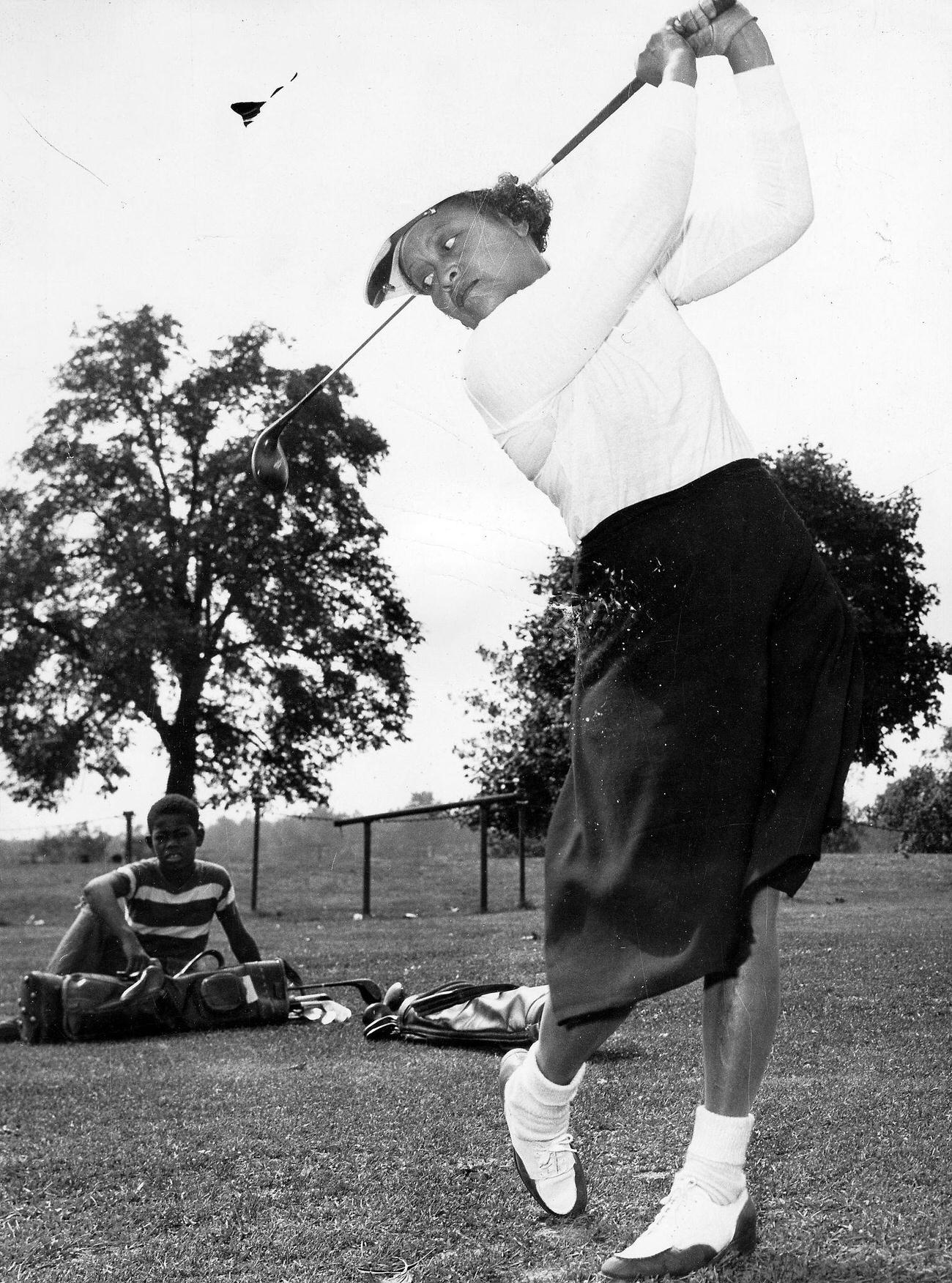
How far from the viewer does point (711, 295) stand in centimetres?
188

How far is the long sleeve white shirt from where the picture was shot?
1.51 m

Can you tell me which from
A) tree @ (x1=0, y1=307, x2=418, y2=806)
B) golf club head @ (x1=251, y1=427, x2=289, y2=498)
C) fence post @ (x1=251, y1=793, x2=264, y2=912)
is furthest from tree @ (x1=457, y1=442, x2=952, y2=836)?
fence post @ (x1=251, y1=793, x2=264, y2=912)

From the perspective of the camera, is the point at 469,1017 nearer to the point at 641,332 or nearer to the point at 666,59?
the point at 641,332

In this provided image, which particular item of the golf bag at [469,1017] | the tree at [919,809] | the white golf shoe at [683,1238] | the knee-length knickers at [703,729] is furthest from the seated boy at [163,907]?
the tree at [919,809]

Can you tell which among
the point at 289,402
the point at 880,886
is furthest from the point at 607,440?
the point at 880,886

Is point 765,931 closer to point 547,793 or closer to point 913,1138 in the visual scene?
point 913,1138

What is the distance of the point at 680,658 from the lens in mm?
1639

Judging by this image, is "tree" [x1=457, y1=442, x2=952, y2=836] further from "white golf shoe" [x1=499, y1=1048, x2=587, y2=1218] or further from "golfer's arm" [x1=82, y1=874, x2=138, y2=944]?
"white golf shoe" [x1=499, y1=1048, x2=587, y2=1218]

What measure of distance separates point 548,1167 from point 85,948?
4056mm

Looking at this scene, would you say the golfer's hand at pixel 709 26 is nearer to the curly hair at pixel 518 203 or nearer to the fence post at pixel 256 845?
the curly hair at pixel 518 203

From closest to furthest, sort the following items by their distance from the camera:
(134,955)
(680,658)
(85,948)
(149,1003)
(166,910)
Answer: (680,658)
(149,1003)
(134,955)
(85,948)
(166,910)

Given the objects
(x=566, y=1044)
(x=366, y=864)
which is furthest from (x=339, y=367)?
(x=366, y=864)

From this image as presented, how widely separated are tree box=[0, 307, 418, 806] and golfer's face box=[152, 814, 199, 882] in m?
1.09

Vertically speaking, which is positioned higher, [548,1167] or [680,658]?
[680,658]
